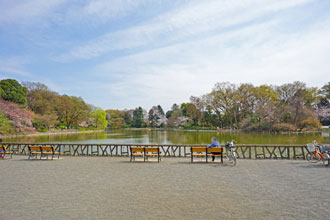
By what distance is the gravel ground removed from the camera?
4699 mm

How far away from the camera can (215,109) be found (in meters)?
62.4

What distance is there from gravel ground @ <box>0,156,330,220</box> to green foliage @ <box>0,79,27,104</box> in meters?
42.0

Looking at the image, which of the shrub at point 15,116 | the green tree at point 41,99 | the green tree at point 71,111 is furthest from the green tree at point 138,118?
the shrub at point 15,116

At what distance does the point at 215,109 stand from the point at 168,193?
190ft

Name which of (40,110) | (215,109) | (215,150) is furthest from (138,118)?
(215,150)

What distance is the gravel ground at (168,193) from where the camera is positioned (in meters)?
4.70

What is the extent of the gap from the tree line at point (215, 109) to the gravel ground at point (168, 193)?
Answer: 109ft

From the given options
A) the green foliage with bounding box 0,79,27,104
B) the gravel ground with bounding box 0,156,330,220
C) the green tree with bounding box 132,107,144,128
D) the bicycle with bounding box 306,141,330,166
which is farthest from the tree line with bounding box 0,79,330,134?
the bicycle with bounding box 306,141,330,166

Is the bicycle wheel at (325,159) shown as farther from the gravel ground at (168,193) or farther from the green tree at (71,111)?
the green tree at (71,111)

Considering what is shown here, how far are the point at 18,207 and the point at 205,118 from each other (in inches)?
2545

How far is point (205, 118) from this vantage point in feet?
223

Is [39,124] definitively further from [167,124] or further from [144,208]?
[144,208]

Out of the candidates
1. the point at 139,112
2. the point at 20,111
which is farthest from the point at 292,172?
the point at 139,112

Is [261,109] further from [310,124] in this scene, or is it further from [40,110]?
[40,110]
